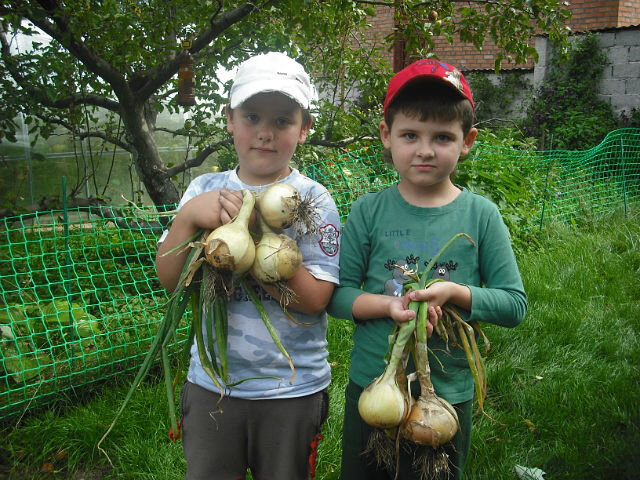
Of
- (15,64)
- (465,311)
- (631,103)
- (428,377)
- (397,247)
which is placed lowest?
(428,377)

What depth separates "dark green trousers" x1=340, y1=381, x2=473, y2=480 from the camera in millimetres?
1548

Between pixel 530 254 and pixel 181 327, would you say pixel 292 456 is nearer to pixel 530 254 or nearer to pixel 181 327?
pixel 181 327

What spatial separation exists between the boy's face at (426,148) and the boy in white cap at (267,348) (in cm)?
25

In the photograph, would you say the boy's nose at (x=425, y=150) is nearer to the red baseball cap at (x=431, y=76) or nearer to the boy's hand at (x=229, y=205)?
the red baseball cap at (x=431, y=76)

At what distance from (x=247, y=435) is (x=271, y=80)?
1010 mm

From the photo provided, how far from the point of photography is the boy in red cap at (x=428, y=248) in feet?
4.86

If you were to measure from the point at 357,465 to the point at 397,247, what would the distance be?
0.67m

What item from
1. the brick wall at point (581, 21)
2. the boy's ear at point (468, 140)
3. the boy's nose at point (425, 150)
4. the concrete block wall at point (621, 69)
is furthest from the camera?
the brick wall at point (581, 21)

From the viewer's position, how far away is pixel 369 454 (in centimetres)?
161

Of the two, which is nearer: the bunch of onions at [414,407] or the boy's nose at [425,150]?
the bunch of onions at [414,407]

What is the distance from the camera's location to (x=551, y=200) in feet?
19.9

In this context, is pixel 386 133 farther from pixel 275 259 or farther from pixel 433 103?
pixel 275 259

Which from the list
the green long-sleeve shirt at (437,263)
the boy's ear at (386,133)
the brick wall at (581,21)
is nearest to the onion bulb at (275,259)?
the green long-sleeve shirt at (437,263)

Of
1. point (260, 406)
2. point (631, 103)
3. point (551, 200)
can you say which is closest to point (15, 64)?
point (260, 406)
